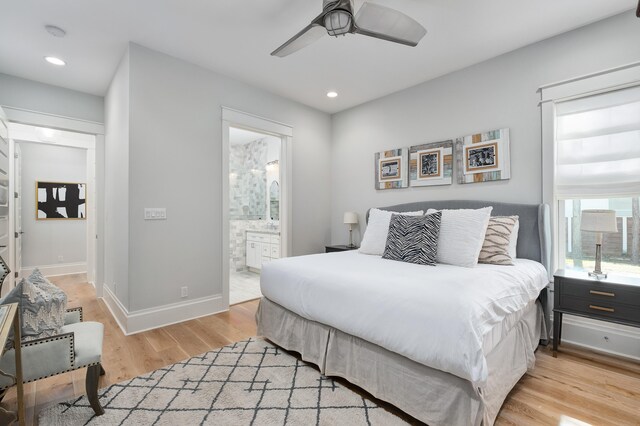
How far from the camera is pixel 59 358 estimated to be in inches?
61.2

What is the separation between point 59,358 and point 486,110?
397cm

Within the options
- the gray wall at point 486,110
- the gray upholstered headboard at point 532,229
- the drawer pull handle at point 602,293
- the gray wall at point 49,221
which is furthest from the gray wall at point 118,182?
the drawer pull handle at point 602,293

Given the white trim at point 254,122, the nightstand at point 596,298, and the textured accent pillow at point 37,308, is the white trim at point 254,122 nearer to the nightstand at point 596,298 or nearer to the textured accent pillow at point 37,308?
the textured accent pillow at point 37,308

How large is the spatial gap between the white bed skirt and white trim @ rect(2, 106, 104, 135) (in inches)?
142

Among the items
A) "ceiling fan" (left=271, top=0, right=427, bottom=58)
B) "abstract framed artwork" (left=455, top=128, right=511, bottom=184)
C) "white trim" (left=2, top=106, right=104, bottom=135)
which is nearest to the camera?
"ceiling fan" (left=271, top=0, right=427, bottom=58)

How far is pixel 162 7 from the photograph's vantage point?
7.81ft

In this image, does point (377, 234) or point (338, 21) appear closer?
point (338, 21)

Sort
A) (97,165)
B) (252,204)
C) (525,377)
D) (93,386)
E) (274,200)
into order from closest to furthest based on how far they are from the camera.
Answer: (93,386), (525,377), (97,165), (274,200), (252,204)

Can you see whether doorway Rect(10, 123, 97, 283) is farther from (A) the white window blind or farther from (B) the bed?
(A) the white window blind

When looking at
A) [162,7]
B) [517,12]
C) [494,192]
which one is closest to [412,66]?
[517,12]

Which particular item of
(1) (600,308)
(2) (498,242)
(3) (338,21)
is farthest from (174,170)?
(1) (600,308)

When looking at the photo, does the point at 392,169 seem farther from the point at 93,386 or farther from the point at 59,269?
the point at 59,269

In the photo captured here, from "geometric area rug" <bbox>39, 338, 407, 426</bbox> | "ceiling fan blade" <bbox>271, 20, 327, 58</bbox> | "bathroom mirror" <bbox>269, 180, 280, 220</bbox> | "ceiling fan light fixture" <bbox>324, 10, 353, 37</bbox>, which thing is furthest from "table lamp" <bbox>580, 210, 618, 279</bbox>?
"bathroom mirror" <bbox>269, 180, 280, 220</bbox>

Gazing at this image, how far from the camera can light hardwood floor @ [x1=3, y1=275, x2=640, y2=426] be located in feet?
5.73
